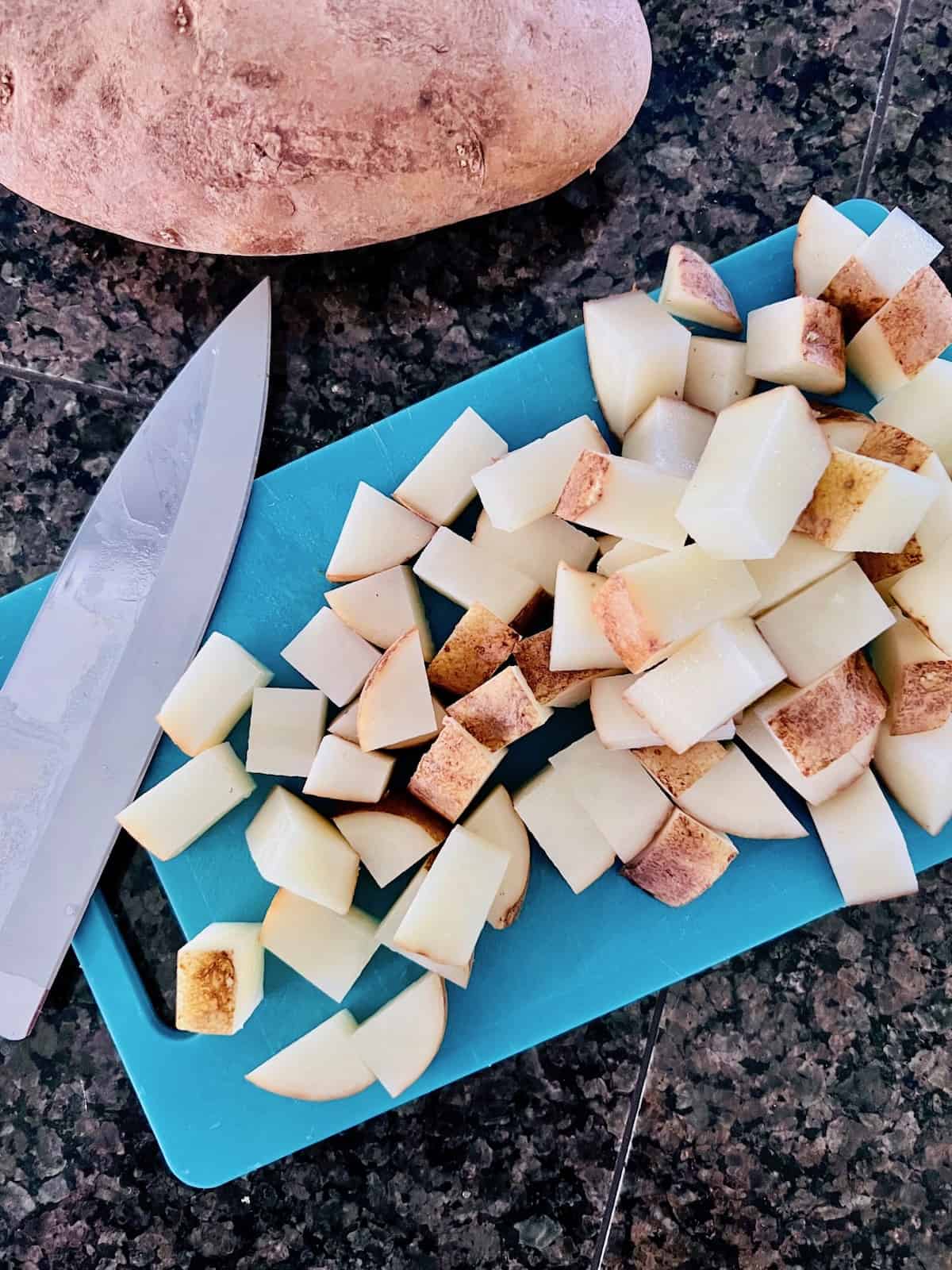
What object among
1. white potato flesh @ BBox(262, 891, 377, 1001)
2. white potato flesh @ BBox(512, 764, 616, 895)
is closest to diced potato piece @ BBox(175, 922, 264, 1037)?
white potato flesh @ BBox(262, 891, 377, 1001)

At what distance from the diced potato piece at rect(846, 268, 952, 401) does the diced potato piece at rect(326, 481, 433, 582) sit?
71cm

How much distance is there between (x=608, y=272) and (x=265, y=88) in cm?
61

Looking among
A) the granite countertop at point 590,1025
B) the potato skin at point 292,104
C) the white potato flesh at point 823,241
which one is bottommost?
the granite countertop at point 590,1025

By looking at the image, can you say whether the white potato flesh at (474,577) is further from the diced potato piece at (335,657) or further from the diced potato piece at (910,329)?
the diced potato piece at (910,329)

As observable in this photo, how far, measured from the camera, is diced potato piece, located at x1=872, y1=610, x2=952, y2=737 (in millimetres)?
1218

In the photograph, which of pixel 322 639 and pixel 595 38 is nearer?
pixel 595 38

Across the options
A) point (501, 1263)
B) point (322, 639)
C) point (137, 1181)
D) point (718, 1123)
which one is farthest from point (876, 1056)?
point (137, 1181)

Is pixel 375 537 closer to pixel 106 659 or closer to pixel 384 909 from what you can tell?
pixel 106 659

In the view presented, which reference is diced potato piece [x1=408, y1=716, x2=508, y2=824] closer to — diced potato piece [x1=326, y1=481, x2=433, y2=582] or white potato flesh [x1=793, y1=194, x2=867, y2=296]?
diced potato piece [x1=326, y1=481, x2=433, y2=582]

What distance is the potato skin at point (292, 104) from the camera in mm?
1105

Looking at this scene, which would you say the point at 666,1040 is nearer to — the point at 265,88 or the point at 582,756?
the point at 582,756

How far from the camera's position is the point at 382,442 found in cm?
141

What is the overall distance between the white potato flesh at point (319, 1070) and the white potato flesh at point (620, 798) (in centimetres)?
50

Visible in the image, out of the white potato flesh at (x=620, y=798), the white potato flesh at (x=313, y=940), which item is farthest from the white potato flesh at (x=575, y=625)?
the white potato flesh at (x=313, y=940)
